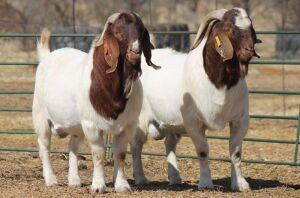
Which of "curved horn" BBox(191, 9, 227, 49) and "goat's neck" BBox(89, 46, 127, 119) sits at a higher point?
"curved horn" BBox(191, 9, 227, 49)

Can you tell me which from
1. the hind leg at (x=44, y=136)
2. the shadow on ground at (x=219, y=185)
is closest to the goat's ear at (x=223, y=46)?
the shadow on ground at (x=219, y=185)

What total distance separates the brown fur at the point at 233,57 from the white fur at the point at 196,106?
0.29ft

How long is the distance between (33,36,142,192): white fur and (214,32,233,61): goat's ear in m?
0.94

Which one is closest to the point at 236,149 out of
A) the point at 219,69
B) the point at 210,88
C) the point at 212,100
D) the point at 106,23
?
the point at 212,100

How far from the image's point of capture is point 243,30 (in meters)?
8.47

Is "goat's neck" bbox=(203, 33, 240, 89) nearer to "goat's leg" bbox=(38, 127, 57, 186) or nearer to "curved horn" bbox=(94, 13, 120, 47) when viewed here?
"curved horn" bbox=(94, 13, 120, 47)

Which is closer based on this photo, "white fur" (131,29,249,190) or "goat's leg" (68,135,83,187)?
"white fur" (131,29,249,190)

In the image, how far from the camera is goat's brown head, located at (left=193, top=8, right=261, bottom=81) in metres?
8.41

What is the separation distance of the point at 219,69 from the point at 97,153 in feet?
5.28

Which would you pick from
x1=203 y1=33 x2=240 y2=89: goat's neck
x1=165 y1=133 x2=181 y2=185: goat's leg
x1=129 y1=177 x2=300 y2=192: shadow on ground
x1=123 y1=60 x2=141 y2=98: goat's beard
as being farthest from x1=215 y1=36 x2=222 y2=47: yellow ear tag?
x1=165 y1=133 x2=181 y2=185: goat's leg

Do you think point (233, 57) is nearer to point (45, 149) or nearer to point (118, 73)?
point (118, 73)

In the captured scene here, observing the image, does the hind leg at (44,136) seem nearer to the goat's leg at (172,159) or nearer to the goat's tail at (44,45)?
the goat's tail at (44,45)

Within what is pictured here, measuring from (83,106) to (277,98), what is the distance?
42.6 feet

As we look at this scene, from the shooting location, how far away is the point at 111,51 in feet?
27.5
